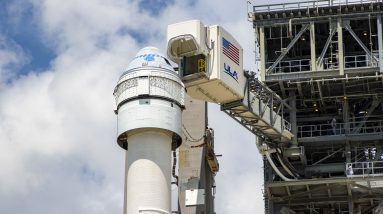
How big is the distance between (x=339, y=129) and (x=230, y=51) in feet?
41.7

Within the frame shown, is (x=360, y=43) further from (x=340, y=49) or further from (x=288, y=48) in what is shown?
(x=288, y=48)

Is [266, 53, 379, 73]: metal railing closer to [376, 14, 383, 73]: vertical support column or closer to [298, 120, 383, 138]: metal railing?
[376, 14, 383, 73]: vertical support column

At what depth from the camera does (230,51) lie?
147 feet

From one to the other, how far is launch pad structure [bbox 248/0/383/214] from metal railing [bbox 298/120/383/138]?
0.18ft

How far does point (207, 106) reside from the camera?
54.4 m

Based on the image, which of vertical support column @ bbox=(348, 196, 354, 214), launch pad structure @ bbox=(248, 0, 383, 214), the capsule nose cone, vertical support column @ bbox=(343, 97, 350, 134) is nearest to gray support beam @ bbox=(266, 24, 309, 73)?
launch pad structure @ bbox=(248, 0, 383, 214)

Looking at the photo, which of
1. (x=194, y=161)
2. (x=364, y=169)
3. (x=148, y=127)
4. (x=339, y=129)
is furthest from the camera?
(x=339, y=129)

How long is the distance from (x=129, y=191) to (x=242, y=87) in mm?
9716

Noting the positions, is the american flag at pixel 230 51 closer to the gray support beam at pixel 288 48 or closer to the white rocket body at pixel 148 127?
the white rocket body at pixel 148 127

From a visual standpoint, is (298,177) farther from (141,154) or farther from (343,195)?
(141,154)

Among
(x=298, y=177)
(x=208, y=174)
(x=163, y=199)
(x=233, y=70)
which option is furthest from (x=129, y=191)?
(x=298, y=177)

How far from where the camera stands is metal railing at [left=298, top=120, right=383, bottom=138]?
55128mm

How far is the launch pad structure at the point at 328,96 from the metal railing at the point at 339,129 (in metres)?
0.06

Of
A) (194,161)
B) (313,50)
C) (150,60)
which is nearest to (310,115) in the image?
(313,50)
